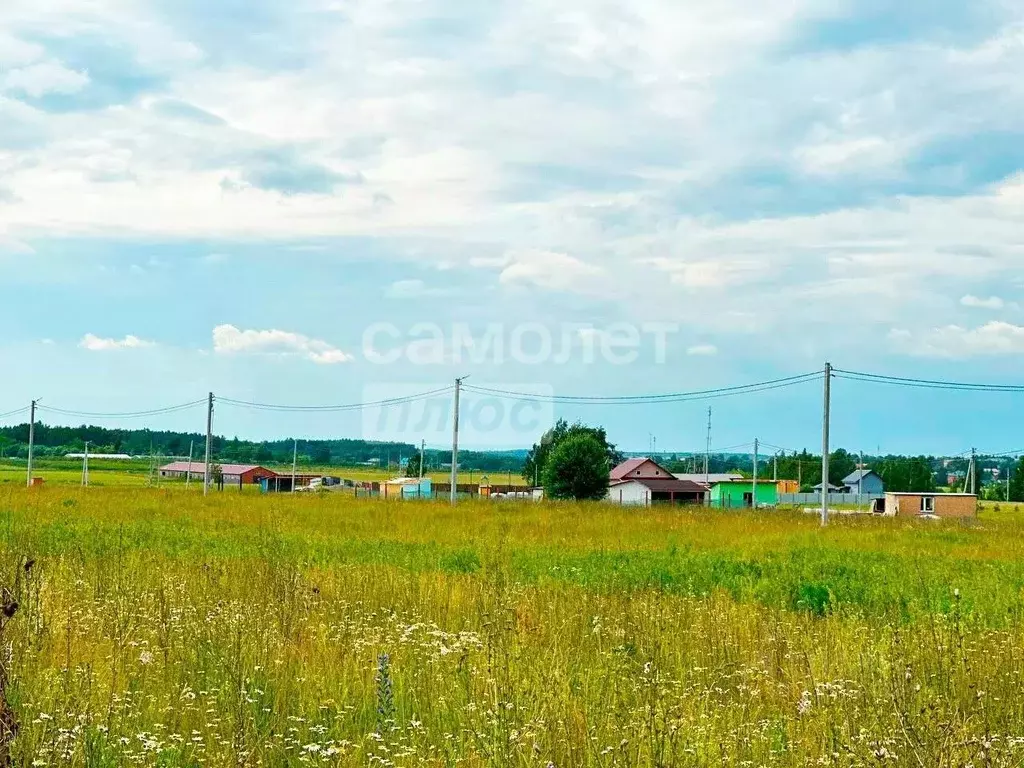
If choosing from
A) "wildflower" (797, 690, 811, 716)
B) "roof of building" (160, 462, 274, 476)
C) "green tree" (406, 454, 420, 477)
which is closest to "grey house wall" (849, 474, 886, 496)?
"green tree" (406, 454, 420, 477)

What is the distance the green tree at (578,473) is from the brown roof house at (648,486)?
758 inches

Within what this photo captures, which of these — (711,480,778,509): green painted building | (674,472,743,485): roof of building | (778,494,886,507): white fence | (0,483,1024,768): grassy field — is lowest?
(778,494,886,507): white fence

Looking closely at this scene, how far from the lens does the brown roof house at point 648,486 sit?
7812cm

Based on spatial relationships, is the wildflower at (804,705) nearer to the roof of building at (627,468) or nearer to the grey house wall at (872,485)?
the roof of building at (627,468)

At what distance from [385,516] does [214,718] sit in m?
23.5

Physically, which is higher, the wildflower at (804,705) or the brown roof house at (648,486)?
the wildflower at (804,705)

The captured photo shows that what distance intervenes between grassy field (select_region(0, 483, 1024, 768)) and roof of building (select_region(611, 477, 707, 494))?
63.6 metres

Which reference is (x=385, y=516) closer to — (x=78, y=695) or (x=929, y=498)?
(x=78, y=695)

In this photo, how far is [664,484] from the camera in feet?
260

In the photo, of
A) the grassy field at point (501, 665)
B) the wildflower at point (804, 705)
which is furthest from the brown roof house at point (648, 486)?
the wildflower at point (804, 705)

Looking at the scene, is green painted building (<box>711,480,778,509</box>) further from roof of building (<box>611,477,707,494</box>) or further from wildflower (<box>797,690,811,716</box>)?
wildflower (<box>797,690,811,716</box>)

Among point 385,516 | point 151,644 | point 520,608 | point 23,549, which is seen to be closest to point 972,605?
point 520,608

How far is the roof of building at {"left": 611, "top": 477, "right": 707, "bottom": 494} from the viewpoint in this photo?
78.1 m

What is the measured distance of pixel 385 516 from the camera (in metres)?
28.7
